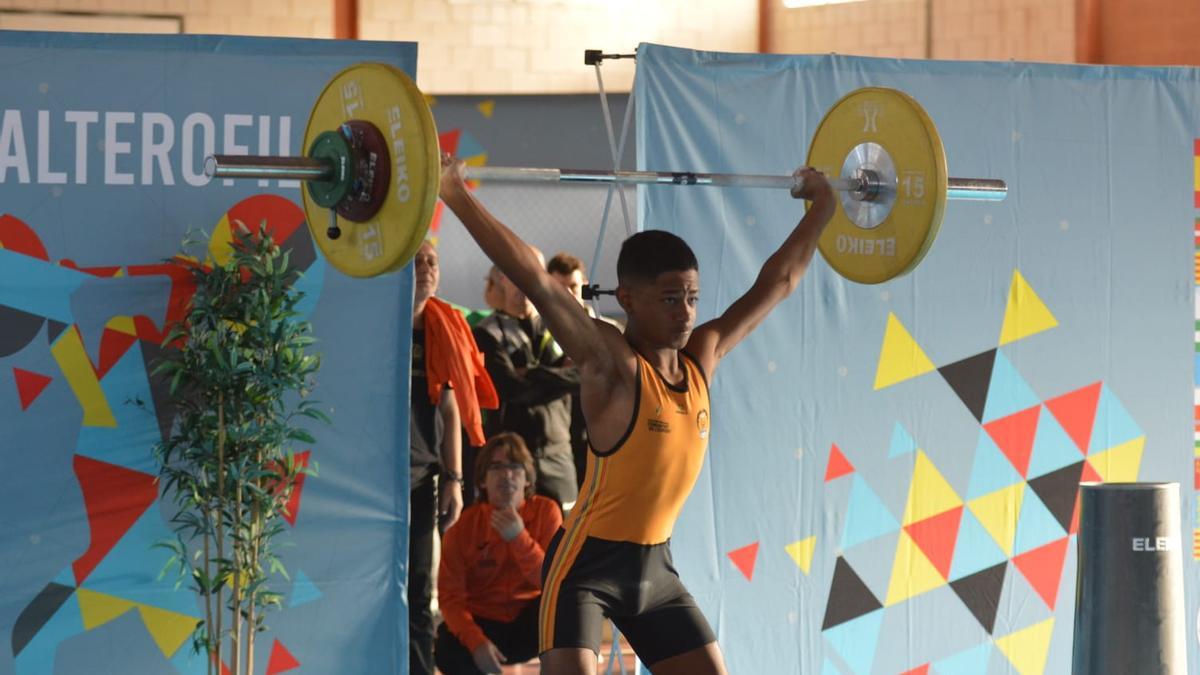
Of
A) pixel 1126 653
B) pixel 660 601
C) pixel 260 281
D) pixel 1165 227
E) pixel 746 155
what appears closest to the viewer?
pixel 660 601

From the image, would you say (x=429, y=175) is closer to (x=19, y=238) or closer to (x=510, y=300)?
(x=19, y=238)

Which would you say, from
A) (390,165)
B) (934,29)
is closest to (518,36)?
(934,29)

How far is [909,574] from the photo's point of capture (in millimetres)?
4984

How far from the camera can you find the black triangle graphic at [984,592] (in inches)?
199

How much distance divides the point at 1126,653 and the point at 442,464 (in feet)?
7.30

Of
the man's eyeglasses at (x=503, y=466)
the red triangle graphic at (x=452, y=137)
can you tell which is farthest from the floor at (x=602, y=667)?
the red triangle graphic at (x=452, y=137)

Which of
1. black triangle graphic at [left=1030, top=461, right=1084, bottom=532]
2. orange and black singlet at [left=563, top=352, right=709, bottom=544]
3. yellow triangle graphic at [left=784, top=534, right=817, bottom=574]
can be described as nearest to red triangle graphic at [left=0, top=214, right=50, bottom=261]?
orange and black singlet at [left=563, top=352, right=709, bottom=544]

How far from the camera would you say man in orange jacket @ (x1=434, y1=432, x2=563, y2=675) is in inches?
188

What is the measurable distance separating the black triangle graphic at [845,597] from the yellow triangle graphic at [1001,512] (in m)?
0.46

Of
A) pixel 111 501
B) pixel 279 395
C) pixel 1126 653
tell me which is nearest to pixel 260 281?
pixel 279 395

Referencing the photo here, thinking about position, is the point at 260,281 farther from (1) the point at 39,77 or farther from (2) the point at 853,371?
(2) the point at 853,371

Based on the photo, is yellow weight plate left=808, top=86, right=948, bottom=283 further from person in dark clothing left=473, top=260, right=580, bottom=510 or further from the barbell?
person in dark clothing left=473, top=260, right=580, bottom=510

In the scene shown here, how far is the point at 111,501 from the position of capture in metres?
4.49

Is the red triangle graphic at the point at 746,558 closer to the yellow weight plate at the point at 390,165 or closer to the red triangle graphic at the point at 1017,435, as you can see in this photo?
the red triangle graphic at the point at 1017,435
